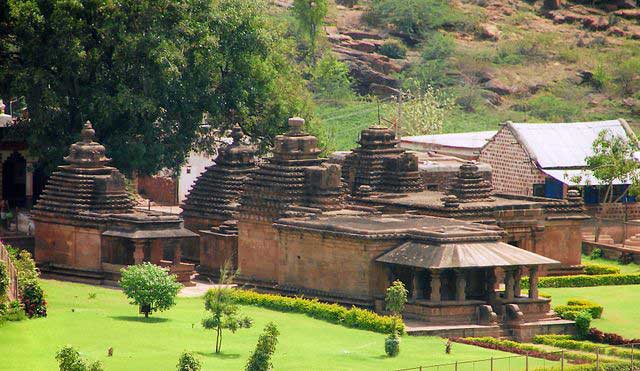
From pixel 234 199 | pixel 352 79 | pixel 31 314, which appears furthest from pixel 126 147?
pixel 352 79

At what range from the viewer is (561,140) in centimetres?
8612

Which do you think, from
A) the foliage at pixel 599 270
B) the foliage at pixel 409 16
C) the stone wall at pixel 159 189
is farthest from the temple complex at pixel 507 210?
the foliage at pixel 409 16

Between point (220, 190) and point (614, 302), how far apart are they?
619 inches

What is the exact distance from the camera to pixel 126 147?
77062 millimetres

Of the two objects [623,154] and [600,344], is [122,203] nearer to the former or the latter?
[600,344]

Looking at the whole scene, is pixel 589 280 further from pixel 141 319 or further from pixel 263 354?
pixel 263 354

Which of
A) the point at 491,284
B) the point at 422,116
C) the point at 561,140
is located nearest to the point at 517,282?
the point at 491,284

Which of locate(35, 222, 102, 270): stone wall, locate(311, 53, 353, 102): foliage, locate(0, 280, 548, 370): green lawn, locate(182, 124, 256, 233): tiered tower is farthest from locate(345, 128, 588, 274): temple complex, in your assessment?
locate(311, 53, 353, 102): foliage

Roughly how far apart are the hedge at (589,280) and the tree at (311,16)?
44.2 m

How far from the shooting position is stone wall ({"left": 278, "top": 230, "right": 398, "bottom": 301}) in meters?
63.6

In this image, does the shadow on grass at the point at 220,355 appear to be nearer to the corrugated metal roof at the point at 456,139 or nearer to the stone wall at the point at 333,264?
the stone wall at the point at 333,264

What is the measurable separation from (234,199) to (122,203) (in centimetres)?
609

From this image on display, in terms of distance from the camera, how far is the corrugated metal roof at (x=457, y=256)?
62.0 m

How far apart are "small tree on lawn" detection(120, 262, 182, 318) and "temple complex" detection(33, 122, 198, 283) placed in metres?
7.97
